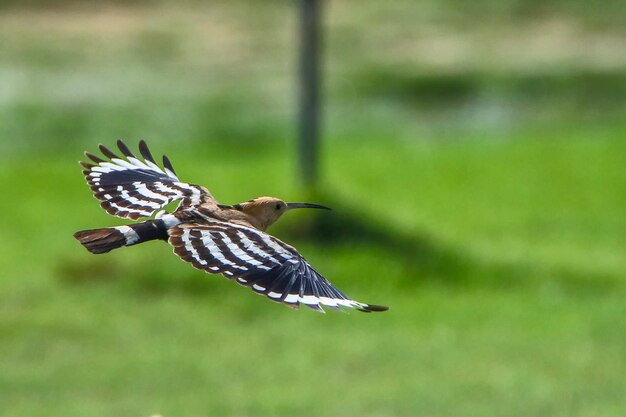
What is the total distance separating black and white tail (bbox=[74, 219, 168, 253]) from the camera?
5684 millimetres

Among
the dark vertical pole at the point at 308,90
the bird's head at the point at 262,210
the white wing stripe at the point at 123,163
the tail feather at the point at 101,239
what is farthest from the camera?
the dark vertical pole at the point at 308,90

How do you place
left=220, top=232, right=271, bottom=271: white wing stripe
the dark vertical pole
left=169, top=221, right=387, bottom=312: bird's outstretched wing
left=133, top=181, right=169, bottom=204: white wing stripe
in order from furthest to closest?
the dark vertical pole < left=133, top=181, right=169, bottom=204: white wing stripe < left=220, top=232, right=271, bottom=271: white wing stripe < left=169, top=221, right=387, bottom=312: bird's outstretched wing

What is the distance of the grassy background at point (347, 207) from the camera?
10734 mm

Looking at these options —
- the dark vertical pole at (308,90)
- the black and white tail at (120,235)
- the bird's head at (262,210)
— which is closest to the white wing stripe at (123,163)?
the bird's head at (262,210)

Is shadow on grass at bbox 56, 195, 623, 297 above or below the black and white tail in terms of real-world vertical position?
below

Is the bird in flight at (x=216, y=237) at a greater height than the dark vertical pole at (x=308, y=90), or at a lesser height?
greater

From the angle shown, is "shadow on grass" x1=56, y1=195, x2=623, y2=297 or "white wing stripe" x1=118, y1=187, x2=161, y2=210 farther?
"shadow on grass" x1=56, y1=195, x2=623, y2=297

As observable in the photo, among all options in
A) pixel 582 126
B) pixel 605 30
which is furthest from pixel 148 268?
pixel 605 30

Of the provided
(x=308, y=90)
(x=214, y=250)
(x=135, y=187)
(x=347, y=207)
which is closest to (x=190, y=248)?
(x=214, y=250)

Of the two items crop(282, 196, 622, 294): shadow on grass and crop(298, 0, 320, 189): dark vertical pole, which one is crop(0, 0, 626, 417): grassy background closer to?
crop(282, 196, 622, 294): shadow on grass

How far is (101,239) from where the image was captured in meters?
5.73

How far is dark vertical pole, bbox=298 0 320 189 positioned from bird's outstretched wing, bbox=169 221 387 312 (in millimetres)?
8081

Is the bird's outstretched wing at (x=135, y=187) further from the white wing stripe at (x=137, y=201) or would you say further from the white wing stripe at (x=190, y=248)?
the white wing stripe at (x=190, y=248)

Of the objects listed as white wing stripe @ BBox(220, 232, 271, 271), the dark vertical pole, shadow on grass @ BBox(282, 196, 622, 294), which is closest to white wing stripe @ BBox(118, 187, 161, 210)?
white wing stripe @ BBox(220, 232, 271, 271)
